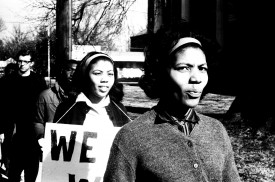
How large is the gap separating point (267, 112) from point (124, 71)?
63.2 metres

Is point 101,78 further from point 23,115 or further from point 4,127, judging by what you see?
point 4,127

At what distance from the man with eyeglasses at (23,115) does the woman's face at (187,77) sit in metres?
3.81

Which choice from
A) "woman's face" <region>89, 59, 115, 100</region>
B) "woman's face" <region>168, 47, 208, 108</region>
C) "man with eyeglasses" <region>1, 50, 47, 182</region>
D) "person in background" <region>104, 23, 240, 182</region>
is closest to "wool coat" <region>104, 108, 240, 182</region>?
"person in background" <region>104, 23, 240, 182</region>

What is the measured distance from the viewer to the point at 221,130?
6.64 feet

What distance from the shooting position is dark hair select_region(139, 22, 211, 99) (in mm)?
2025

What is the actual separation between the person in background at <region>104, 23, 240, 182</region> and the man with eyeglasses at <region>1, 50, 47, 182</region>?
3.74 metres

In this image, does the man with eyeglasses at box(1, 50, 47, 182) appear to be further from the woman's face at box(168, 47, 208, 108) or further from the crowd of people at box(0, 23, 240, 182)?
the woman's face at box(168, 47, 208, 108)

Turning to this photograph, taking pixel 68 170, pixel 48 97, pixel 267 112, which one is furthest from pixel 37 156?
pixel 267 112

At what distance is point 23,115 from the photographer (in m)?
6.09

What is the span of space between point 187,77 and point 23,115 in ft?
14.8

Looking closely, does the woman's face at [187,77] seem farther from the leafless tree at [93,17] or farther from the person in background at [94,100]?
the leafless tree at [93,17]

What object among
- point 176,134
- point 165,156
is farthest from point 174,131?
point 165,156

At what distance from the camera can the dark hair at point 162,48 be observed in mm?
2025

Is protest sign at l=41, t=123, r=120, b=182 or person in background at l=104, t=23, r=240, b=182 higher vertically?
person in background at l=104, t=23, r=240, b=182
